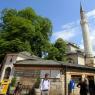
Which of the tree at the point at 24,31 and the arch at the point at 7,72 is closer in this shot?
the arch at the point at 7,72

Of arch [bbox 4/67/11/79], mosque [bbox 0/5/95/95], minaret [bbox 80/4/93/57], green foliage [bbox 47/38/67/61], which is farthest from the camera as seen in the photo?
minaret [bbox 80/4/93/57]

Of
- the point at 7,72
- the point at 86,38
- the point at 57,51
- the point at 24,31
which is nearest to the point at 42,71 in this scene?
the point at 7,72

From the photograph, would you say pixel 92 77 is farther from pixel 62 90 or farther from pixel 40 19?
pixel 40 19

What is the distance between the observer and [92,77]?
24281 mm

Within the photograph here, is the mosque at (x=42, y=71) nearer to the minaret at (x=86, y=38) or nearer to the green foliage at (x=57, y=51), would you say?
the green foliage at (x=57, y=51)

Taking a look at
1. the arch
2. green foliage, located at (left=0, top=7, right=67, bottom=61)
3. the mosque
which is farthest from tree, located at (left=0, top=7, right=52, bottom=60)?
the arch

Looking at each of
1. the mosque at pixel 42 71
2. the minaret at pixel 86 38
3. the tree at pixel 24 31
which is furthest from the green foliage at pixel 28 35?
the minaret at pixel 86 38

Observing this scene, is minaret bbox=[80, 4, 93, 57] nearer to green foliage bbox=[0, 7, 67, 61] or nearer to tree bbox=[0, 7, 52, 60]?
green foliage bbox=[0, 7, 67, 61]

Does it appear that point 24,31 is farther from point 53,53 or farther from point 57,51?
point 57,51

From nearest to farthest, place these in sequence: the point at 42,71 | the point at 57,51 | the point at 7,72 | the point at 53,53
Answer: the point at 42,71, the point at 7,72, the point at 53,53, the point at 57,51

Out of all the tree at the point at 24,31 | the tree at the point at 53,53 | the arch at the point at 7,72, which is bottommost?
the arch at the point at 7,72

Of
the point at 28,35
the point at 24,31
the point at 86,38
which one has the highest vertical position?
the point at 86,38

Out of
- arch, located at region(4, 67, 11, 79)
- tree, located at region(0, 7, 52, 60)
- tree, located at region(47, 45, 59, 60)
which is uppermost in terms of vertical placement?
tree, located at region(0, 7, 52, 60)

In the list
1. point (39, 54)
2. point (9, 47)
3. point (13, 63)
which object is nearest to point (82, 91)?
point (13, 63)
